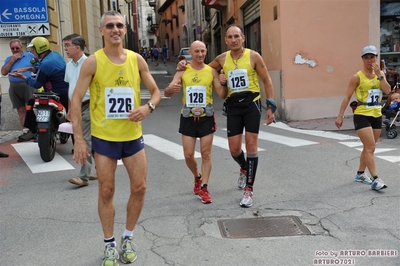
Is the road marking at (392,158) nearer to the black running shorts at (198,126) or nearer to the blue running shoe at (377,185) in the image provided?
the blue running shoe at (377,185)

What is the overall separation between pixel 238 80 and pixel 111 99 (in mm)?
1990

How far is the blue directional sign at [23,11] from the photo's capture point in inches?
414

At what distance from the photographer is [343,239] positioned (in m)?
3.82

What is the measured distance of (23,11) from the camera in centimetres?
1062

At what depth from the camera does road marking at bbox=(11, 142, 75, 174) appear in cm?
680

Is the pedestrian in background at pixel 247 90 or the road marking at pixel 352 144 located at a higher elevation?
the pedestrian in background at pixel 247 90

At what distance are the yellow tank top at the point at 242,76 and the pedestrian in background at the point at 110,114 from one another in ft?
5.69

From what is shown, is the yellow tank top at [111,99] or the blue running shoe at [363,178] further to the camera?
the blue running shoe at [363,178]

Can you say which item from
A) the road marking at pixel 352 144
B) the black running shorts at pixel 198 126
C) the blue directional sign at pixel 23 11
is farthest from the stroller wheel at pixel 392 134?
the blue directional sign at pixel 23 11

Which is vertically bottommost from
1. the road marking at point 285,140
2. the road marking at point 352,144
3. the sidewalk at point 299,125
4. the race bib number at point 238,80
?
the road marking at point 352,144

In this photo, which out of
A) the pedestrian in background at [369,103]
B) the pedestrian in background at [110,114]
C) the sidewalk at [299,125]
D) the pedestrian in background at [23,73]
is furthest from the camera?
the sidewalk at [299,125]

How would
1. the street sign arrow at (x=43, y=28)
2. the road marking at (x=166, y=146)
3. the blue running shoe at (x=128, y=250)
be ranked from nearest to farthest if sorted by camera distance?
1. the blue running shoe at (x=128, y=250)
2. the road marking at (x=166, y=146)
3. the street sign arrow at (x=43, y=28)

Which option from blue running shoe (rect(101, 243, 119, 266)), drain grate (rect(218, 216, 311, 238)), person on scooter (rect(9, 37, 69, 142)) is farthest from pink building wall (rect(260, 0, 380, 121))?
blue running shoe (rect(101, 243, 119, 266))

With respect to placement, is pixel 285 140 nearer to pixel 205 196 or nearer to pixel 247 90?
pixel 247 90
